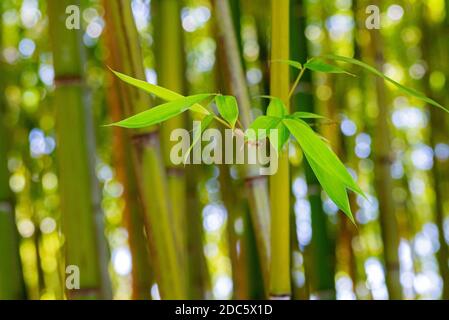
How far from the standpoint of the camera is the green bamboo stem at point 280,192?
53 cm

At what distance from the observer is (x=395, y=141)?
171cm

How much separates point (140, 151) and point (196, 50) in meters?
0.92

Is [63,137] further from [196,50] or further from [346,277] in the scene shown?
[346,277]

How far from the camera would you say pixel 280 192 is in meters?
0.53

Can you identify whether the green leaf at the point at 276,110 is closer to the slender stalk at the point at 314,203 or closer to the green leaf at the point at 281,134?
the green leaf at the point at 281,134

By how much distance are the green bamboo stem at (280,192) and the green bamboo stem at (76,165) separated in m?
0.28

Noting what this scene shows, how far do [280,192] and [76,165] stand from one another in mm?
317

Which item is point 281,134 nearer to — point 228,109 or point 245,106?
point 228,109

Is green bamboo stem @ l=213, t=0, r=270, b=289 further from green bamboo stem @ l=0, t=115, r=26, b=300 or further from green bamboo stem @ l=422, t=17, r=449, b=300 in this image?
green bamboo stem @ l=422, t=17, r=449, b=300

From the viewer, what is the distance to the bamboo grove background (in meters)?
0.74
